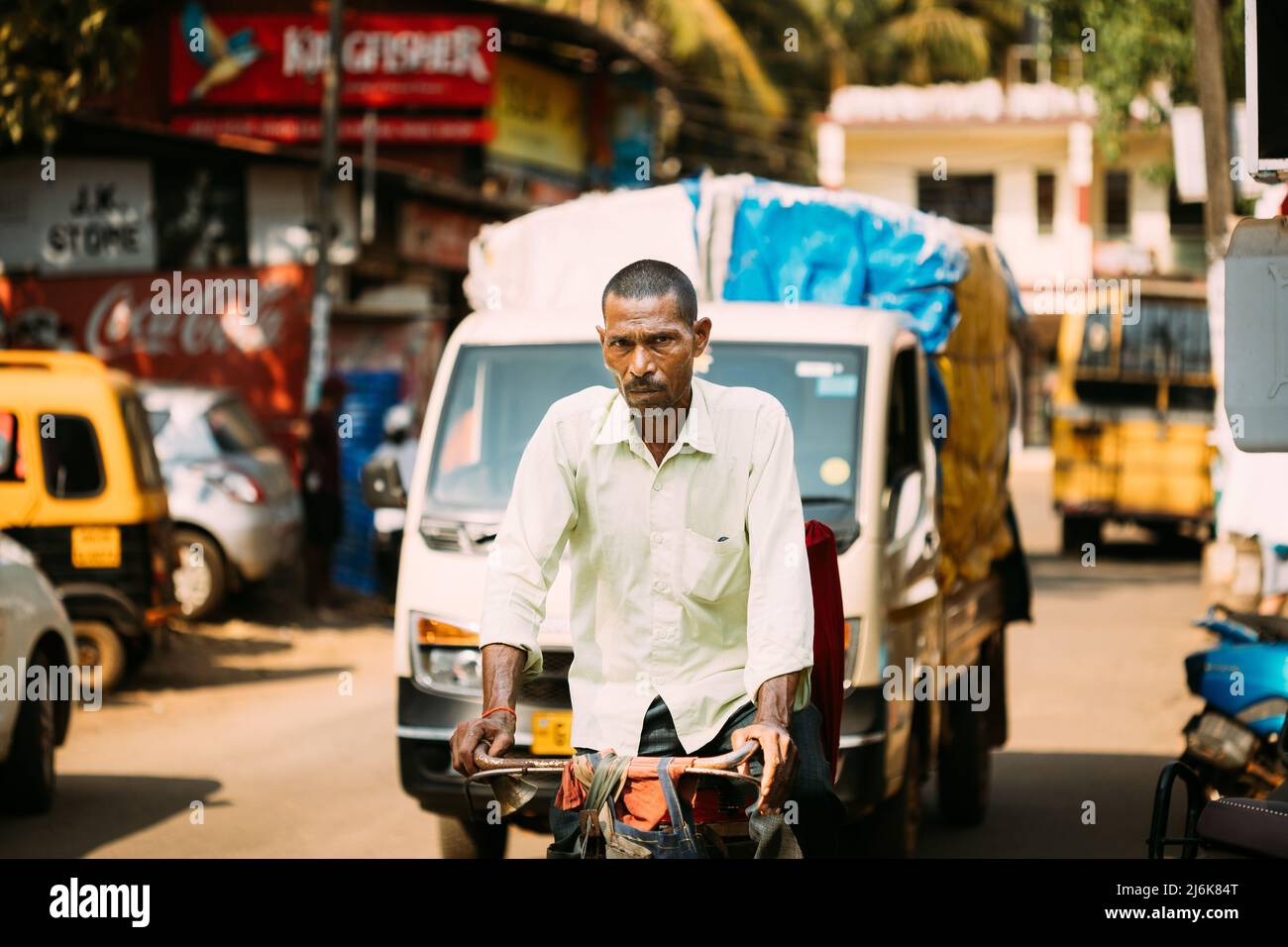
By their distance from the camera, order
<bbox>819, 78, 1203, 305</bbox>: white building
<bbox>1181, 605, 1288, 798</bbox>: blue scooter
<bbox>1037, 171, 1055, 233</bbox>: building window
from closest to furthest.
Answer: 1. <bbox>1181, 605, 1288, 798</bbox>: blue scooter
2. <bbox>819, 78, 1203, 305</bbox>: white building
3. <bbox>1037, 171, 1055, 233</bbox>: building window

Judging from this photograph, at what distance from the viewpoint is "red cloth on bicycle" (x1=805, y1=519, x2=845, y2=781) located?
4223 mm

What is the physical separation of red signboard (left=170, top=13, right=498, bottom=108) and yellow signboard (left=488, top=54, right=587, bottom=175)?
0.85 m

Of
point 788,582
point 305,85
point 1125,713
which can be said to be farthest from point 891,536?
point 305,85

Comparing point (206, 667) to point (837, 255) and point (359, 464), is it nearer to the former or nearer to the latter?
point (359, 464)

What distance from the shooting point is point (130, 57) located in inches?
518

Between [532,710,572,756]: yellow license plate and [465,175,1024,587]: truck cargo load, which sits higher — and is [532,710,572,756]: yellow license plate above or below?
below

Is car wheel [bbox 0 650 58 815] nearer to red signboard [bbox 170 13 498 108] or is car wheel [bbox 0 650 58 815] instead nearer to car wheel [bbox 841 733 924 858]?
car wheel [bbox 841 733 924 858]

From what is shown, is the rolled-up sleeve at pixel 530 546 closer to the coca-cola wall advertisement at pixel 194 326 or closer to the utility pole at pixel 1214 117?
the utility pole at pixel 1214 117

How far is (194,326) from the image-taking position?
21516 mm

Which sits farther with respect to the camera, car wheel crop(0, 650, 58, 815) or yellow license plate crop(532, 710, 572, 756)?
car wheel crop(0, 650, 58, 815)

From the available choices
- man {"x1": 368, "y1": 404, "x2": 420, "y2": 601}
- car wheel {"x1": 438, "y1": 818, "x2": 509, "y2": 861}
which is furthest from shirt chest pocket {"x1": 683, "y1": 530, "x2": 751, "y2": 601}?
man {"x1": 368, "y1": 404, "x2": 420, "y2": 601}

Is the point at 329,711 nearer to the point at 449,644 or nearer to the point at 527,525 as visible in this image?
the point at 449,644

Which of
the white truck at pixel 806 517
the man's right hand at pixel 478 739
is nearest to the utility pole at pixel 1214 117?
the white truck at pixel 806 517

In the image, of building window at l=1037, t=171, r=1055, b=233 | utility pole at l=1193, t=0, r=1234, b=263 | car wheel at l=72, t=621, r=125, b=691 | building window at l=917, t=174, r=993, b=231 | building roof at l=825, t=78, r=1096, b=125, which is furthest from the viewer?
building window at l=917, t=174, r=993, b=231
